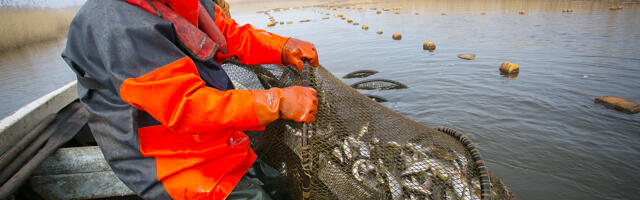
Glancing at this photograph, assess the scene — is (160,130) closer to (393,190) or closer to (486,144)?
(393,190)

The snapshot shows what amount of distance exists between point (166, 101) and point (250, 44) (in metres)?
1.29

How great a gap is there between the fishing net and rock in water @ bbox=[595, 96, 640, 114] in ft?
14.0

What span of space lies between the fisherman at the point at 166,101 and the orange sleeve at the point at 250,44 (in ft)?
1.60

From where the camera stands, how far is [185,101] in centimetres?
152

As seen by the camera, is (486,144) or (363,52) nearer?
(486,144)

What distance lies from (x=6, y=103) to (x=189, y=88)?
10779 mm

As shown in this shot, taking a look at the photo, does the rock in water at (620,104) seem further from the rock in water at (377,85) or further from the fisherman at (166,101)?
the fisherman at (166,101)

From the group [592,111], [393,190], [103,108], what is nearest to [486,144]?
[592,111]

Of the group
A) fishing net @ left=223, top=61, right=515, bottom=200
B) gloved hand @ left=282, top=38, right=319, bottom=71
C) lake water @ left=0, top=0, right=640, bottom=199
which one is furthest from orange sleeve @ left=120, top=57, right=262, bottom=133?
lake water @ left=0, top=0, right=640, bottom=199

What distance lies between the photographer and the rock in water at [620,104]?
495 cm

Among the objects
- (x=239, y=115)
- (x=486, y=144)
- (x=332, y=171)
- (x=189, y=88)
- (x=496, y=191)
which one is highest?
(x=189, y=88)

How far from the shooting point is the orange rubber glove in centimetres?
169

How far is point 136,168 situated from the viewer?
185 centimetres

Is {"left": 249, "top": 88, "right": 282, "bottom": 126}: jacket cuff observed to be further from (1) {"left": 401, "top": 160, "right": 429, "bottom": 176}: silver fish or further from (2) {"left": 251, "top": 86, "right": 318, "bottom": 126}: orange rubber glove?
(1) {"left": 401, "top": 160, "right": 429, "bottom": 176}: silver fish
